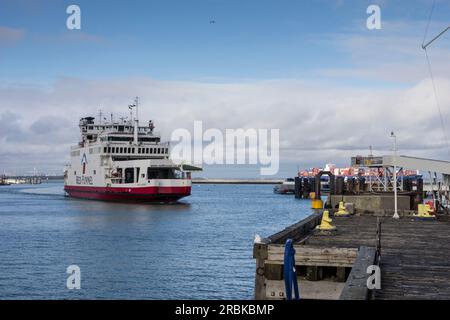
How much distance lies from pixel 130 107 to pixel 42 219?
32.4 metres

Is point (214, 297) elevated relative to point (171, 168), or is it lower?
lower

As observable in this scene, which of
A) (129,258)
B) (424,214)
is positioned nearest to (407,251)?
(424,214)

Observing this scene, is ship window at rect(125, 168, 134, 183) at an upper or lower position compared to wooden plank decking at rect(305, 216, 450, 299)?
upper

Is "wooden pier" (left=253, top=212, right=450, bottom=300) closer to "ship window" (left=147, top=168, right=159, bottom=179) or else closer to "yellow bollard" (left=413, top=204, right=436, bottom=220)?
"yellow bollard" (left=413, top=204, right=436, bottom=220)

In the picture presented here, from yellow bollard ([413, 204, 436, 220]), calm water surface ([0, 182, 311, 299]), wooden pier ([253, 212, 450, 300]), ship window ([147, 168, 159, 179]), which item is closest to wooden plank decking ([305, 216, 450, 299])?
wooden pier ([253, 212, 450, 300])

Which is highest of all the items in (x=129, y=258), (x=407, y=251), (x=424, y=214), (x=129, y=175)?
(x=129, y=175)

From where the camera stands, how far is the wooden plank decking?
9.20 metres

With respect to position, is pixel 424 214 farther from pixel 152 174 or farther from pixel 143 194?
pixel 152 174

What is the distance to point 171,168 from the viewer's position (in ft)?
230

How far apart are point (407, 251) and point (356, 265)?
397 cm

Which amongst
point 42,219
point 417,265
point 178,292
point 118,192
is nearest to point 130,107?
point 118,192

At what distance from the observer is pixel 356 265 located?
10.1 m
